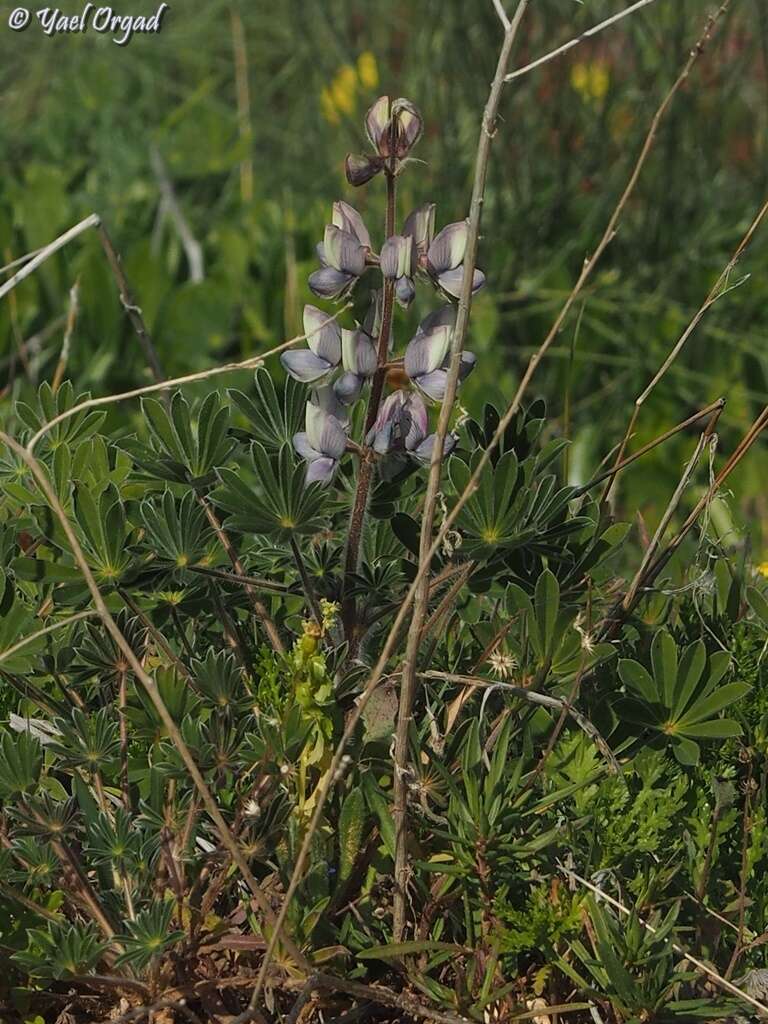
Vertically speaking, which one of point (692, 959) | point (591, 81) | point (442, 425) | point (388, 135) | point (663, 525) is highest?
point (388, 135)

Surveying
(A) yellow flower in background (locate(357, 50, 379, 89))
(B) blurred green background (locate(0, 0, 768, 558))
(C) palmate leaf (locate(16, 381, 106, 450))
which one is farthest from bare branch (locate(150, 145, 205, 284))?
(C) palmate leaf (locate(16, 381, 106, 450))

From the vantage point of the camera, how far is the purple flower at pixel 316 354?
1478 mm

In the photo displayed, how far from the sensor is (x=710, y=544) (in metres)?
1.67

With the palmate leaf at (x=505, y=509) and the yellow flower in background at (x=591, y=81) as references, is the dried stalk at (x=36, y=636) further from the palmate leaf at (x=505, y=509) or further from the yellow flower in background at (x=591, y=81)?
the yellow flower in background at (x=591, y=81)

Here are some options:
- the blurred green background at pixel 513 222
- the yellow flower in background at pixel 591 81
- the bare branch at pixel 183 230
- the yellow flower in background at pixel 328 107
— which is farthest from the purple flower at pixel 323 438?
the yellow flower in background at pixel 328 107

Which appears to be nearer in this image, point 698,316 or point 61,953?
point 61,953

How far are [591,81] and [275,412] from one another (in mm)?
2924

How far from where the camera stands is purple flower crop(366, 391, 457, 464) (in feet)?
4.75

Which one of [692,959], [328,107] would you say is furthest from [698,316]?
[328,107]

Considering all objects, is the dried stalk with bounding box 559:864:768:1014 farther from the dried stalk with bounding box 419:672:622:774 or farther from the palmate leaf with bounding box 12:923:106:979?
the palmate leaf with bounding box 12:923:106:979

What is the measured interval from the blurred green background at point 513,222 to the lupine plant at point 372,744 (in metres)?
1.92
